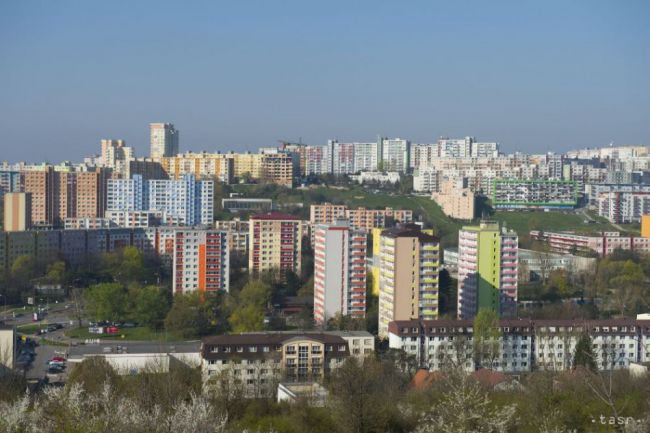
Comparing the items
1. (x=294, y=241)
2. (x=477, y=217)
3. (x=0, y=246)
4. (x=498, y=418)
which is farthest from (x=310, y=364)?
(x=477, y=217)

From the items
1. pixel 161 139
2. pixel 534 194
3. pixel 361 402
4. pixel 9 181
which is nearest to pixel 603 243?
pixel 534 194

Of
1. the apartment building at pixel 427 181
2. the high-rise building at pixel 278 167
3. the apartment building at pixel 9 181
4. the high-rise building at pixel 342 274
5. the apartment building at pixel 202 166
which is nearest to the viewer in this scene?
the high-rise building at pixel 342 274

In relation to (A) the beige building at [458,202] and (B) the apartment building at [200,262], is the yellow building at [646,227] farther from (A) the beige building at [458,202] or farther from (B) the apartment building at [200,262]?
(B) the apartment building at [200,262]

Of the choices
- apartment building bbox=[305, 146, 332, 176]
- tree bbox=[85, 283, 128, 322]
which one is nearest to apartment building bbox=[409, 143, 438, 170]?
apartment building bbox=[305, 146, 332, 176]

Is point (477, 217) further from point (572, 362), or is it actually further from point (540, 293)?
point (572, 362)

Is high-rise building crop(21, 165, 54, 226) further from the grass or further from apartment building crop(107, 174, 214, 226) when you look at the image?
the grass

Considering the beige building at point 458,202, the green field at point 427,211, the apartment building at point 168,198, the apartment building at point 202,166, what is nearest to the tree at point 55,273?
the apartment building at point 168,198
